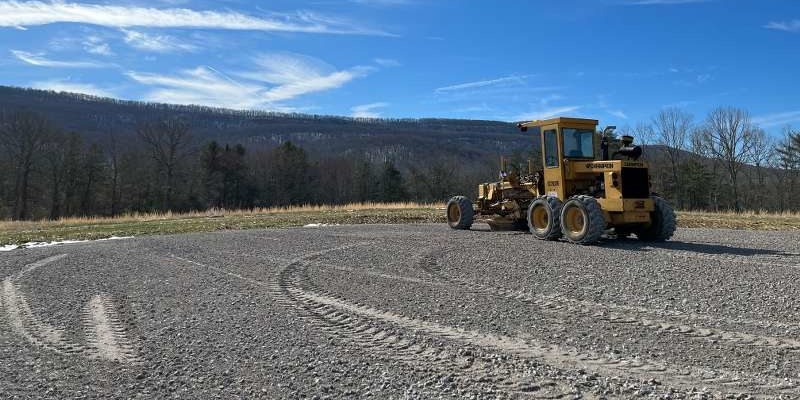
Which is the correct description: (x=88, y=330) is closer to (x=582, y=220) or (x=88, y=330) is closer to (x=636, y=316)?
(x=636, y=316)

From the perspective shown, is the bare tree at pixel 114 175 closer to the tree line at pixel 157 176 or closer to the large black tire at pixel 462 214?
the tree line at pixel 157 176

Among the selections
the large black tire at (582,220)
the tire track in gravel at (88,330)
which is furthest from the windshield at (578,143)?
the tire track in gravel at (88,330)

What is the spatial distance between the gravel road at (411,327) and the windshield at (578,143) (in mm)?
3993

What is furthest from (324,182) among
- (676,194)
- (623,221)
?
(623,221)

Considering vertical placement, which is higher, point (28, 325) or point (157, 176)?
point (157, 176)

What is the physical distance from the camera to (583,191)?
13836 mm

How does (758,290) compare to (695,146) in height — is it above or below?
below

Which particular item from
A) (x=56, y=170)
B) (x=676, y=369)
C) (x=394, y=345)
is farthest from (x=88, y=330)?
(x=56, y=170)

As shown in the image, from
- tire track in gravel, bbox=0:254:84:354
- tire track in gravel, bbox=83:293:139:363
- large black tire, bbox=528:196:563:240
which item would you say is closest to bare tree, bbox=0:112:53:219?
tire track in gravel, bbox=0:254:84:354

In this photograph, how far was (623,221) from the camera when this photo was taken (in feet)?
40.6

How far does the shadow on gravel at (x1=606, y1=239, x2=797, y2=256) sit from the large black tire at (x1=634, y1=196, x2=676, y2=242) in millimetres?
272

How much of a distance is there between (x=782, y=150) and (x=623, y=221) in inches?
2177

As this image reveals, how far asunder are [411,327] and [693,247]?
8789mm

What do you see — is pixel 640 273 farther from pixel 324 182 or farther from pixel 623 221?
pixel 324 182
